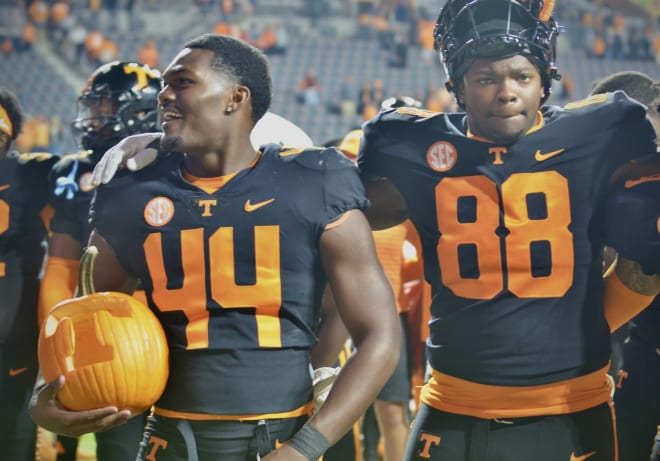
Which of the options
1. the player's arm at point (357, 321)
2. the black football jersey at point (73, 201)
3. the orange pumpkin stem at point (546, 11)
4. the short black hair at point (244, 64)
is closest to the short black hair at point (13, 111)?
the black football jersey at point (73, 201)

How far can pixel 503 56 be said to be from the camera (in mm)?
2535

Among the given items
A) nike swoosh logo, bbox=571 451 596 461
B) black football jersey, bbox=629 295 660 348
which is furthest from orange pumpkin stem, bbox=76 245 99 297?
black football jersey, bbox=629 295 660 348

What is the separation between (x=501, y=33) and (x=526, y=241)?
0.61 metres

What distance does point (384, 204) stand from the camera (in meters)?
2.76

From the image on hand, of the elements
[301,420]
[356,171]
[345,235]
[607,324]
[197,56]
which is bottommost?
[301,420]

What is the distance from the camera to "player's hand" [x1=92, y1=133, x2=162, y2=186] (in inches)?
94.9

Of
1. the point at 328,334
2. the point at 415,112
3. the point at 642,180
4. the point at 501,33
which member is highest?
the point at 501,33

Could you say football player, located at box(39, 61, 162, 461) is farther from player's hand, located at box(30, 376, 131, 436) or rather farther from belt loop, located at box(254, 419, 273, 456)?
belt loop, located at box(254, 419, 273, 456)

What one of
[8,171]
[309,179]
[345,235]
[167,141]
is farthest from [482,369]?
[8,171]

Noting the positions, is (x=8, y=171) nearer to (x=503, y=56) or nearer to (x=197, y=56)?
(x=197, y=56)

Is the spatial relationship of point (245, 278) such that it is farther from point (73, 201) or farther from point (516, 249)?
point (73, 201)

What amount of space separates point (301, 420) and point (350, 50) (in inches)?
786

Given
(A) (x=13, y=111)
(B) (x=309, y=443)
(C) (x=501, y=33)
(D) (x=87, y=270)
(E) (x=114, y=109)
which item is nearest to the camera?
(B) (x=309, y=443)

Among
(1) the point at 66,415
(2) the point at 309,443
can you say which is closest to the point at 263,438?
(2) the point at 309,443
